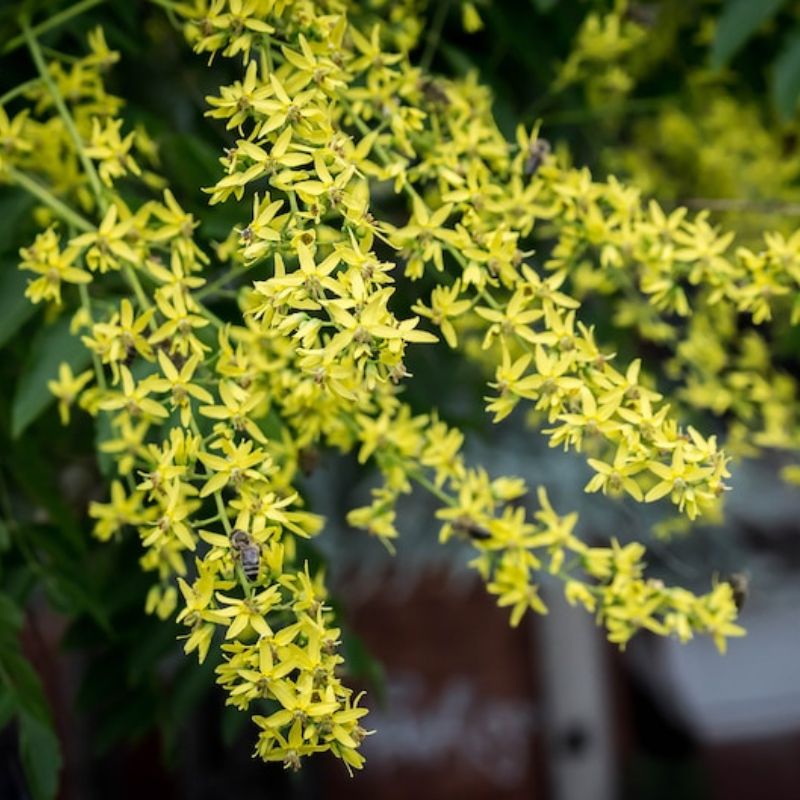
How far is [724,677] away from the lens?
14.6ft

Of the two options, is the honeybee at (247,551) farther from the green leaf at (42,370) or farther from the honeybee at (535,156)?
the honeybee at (535,156)

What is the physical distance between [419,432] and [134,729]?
57cm

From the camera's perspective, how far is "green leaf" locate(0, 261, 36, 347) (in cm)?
116

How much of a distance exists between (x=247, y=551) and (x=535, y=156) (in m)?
0.52

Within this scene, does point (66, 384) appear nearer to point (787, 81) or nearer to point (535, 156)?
point (535, 156)

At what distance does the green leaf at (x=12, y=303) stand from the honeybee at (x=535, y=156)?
0.47 meters

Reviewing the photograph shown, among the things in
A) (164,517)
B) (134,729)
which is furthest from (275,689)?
(134,729)

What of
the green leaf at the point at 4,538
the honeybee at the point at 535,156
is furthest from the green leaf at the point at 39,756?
the honeybee at the point at 535,156

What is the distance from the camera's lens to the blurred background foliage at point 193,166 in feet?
4.03

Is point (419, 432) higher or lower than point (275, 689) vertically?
higher

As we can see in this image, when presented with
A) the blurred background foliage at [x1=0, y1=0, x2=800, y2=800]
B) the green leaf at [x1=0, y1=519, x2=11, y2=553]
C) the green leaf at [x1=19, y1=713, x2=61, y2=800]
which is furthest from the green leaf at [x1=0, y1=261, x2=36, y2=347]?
the green leaf at [x1=19, y1=713, x2=61, y2=800]

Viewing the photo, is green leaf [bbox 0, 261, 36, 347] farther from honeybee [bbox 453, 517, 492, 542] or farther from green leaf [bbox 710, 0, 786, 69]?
green leaf [bbox 710, 0, 786, 69]

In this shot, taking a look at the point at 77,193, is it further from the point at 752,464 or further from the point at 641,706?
the point at 641,706

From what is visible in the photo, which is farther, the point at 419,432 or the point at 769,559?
the point at 769,559
